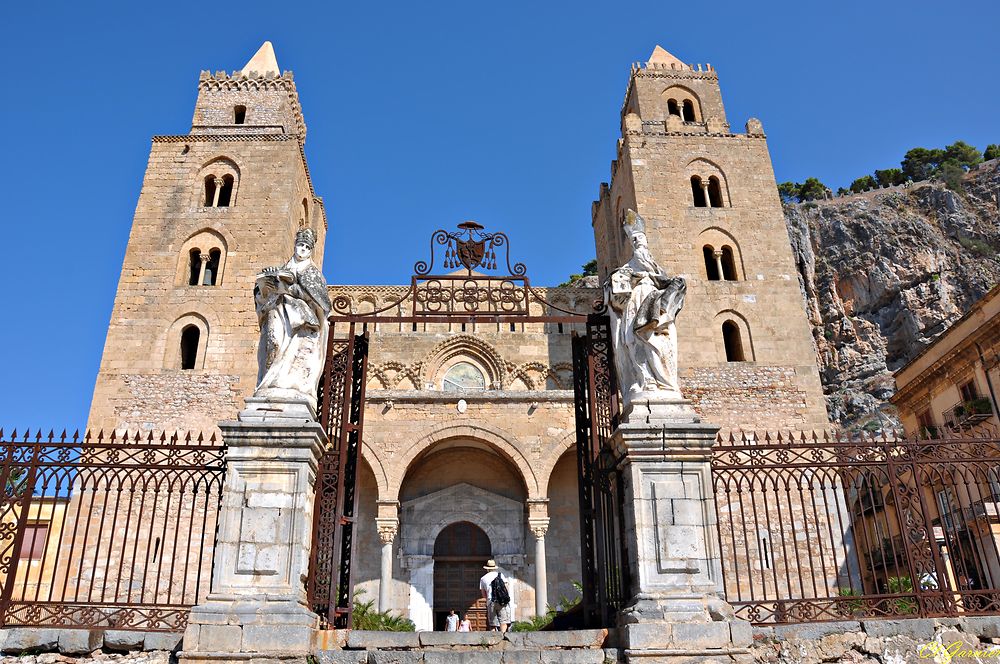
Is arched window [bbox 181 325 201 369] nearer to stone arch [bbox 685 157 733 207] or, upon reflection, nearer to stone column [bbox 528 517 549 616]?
stone column [bbox 528 517 549 616]

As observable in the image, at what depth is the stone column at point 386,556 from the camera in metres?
18.5

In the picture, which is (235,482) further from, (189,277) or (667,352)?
(189,277)

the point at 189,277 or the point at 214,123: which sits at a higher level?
the point at 214,123

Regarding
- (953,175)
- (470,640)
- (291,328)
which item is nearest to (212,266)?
(291,328)

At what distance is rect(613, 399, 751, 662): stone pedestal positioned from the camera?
611 cm

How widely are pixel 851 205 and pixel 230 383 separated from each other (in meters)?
43.5

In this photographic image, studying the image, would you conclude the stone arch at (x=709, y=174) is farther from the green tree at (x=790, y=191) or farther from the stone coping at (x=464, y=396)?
the green tree at (x=790, y=191)

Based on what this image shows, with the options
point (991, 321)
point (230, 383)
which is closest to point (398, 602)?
point (230, 383)

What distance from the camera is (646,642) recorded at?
610cm

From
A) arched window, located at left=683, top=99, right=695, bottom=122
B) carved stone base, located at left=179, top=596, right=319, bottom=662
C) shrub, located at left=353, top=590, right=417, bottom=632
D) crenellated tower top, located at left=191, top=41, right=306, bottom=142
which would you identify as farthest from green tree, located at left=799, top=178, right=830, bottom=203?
carved stone base, located at left=179, top=596, right=319, bottom=662

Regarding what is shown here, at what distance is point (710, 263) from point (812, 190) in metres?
46.7

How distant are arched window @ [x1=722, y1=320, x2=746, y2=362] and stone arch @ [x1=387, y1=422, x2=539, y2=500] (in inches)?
262

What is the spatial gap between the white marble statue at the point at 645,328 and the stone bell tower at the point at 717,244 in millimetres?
12953

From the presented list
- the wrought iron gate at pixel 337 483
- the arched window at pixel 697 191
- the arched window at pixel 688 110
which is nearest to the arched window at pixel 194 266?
the arched window at pixel 697 191
